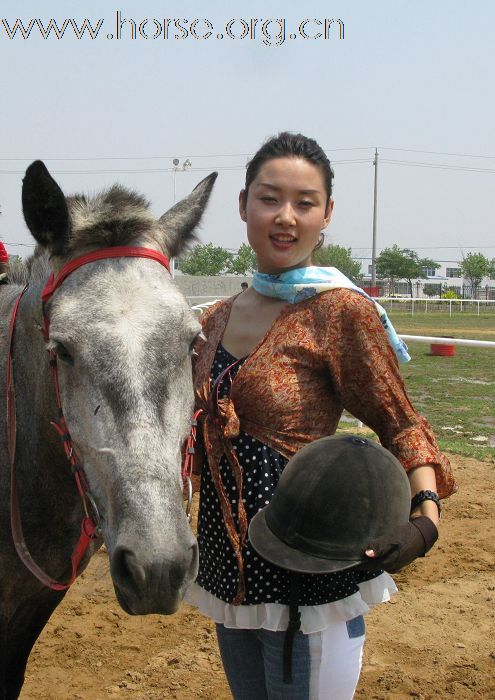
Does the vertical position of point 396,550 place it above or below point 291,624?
above

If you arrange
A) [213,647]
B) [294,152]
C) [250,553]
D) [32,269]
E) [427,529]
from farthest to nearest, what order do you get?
[213,647], [32,269], [294,152], [250,553], [427,529]

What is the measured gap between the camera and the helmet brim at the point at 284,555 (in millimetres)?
1667

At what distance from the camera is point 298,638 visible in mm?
1857

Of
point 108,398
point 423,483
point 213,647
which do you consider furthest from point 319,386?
point 213,647

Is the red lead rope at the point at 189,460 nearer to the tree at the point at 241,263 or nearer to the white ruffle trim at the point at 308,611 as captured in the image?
the white ruffle trim at the point at 308,611

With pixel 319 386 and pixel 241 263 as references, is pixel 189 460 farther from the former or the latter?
pixel 241 263

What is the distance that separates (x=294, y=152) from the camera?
7.10ft

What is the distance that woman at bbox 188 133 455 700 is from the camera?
1880 mm

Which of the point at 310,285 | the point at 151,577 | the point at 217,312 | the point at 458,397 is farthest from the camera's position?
the point at 458,397

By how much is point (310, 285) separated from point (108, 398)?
679mm

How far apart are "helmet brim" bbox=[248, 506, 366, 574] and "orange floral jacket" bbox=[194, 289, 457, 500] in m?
0.25

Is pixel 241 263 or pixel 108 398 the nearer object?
pixel 108 398

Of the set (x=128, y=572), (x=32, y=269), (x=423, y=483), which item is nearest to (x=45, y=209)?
Answer: (x=32, y=269)

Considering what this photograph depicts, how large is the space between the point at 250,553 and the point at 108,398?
0.59 meters
